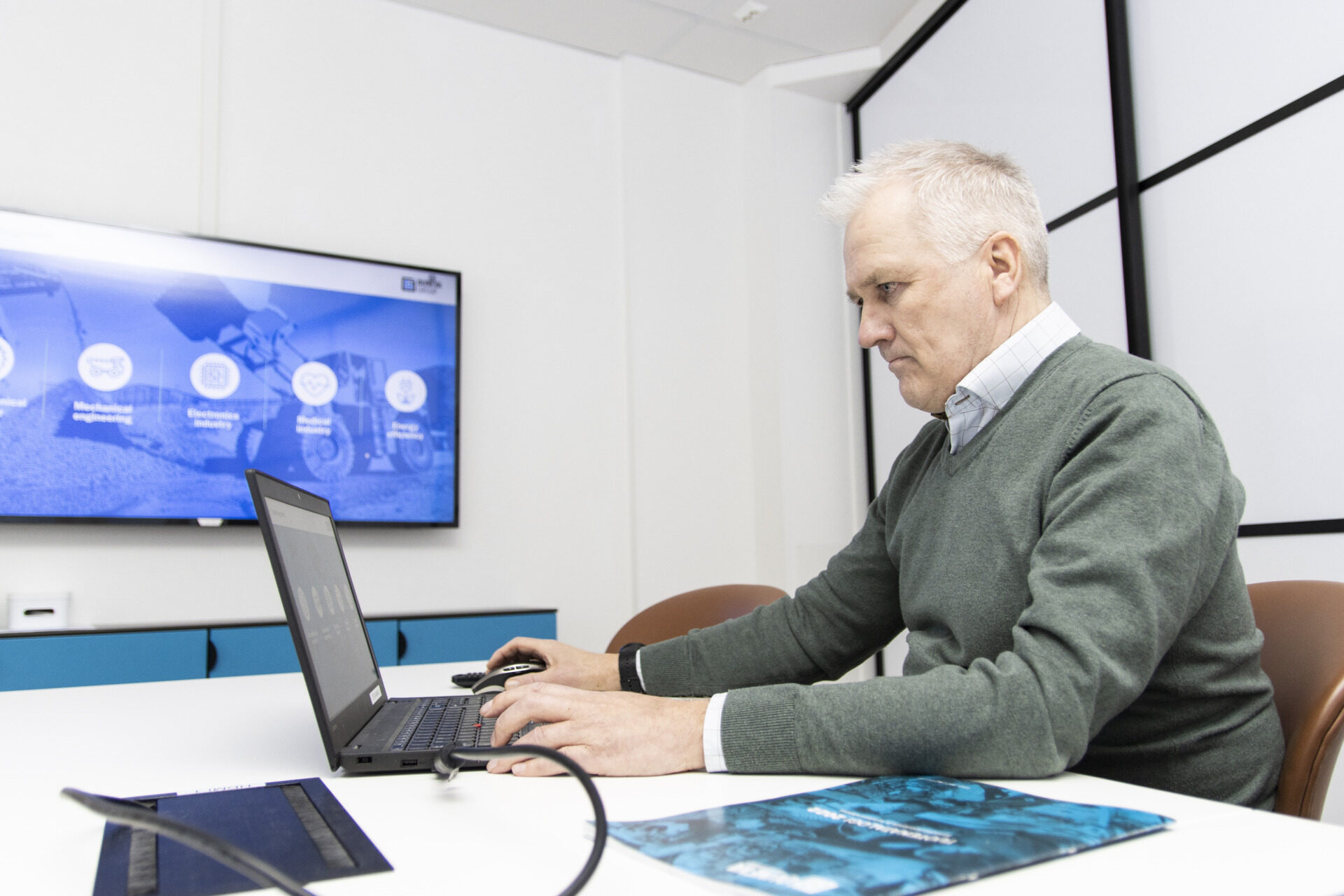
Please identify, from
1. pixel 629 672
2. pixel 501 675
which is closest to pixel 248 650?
pixel 501 675

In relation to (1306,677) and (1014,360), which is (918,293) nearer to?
(1014,360)

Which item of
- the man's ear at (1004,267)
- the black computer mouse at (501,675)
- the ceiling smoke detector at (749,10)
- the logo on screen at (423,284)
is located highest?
the ceiling smoke detector at (749,10)

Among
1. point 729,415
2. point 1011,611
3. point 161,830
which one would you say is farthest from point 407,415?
point 161,830

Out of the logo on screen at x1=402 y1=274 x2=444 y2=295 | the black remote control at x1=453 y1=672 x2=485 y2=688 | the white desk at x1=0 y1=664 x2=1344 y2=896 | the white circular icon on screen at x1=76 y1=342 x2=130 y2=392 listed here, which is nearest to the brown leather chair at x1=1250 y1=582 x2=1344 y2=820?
the white desk at x1=0 y1=664 x2=1344 y2=896

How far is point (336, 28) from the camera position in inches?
128

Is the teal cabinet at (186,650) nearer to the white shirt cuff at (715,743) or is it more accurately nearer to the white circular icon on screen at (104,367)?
the white circular icon on screen at (104,367)

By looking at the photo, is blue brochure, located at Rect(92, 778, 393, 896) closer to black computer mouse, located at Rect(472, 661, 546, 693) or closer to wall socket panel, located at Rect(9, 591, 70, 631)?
black computer mouse, located at Rect(472, 661, 546, 693)

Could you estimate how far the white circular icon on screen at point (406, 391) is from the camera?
3135 millimetres

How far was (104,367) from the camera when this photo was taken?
105 inches

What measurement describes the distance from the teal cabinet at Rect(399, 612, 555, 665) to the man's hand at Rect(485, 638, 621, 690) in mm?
1308

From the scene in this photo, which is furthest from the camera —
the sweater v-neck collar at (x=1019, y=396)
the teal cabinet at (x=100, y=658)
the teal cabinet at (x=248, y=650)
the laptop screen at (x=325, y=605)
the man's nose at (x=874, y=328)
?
the teal cabinet at (x=248, y=650)

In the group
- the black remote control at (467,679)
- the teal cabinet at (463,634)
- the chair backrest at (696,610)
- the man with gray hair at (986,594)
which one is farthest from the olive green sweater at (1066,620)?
the teal cabinet at (463,634)

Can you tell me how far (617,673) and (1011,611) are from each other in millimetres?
617

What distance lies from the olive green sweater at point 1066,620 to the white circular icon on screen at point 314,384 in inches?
84.0
